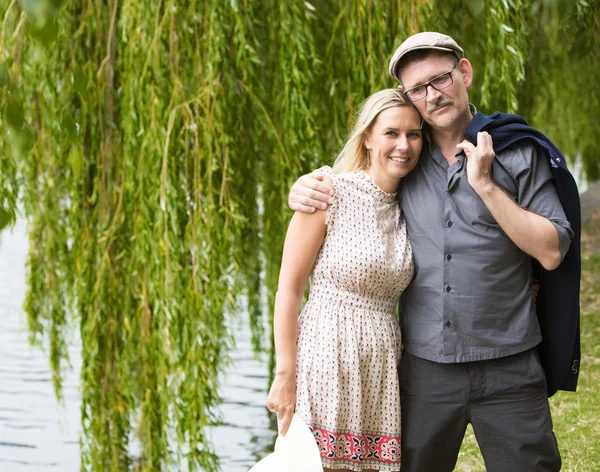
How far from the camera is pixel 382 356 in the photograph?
2197mm

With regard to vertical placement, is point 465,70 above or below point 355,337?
above

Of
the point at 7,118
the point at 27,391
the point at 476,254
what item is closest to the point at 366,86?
the point at 476,254

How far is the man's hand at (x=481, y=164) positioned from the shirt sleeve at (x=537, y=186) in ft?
0.26

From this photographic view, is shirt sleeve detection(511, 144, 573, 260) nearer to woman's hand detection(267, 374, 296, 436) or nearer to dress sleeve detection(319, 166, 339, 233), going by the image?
dress sleeve detection(319, 166, 339, 233)

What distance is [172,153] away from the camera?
345cm

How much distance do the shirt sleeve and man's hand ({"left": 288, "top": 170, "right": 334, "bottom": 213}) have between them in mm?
445

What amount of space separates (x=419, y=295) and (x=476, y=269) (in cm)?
17

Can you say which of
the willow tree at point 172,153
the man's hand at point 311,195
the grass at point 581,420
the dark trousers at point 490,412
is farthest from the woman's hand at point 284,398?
Result: the grass at point 581,420

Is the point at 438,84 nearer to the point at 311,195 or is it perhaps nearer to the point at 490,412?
the point at 311,195

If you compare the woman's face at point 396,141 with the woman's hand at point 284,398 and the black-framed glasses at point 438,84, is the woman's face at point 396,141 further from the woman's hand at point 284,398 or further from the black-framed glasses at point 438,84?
the woman's hand at point 284,398

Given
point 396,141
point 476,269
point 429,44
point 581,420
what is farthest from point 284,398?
point 581,420

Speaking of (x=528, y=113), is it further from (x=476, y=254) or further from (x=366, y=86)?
(x=476, y=254)

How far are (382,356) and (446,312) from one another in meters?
0.19

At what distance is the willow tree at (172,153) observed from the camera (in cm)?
343
